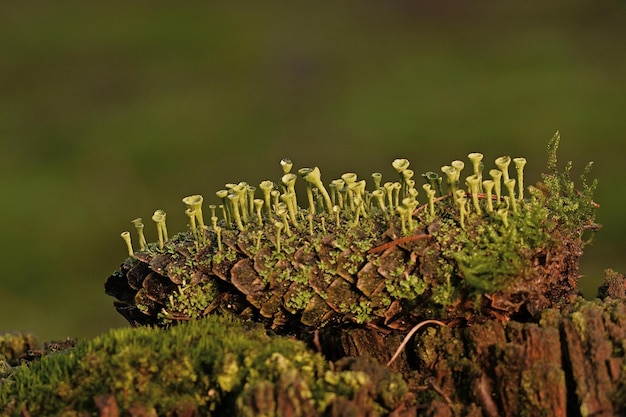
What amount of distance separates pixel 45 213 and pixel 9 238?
422 millimetres

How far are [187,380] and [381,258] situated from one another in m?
0.46

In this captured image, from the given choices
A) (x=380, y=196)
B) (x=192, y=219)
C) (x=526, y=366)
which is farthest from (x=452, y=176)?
(x=192, y=219)

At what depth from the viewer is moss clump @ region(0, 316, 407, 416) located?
56.2 inches

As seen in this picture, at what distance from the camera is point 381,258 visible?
173 centimetres

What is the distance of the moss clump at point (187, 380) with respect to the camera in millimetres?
1428

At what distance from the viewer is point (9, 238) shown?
20.4ft

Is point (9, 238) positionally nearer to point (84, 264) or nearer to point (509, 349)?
point (84, 264)

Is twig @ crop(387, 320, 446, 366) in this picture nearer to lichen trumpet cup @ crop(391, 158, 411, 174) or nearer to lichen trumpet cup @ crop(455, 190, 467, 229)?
lichen trumpet cup @ crop(455, 190, 467, 229)

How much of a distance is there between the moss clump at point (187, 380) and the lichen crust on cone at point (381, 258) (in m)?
0.19

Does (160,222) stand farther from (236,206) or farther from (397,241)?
(397,241)

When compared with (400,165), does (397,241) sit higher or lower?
lower

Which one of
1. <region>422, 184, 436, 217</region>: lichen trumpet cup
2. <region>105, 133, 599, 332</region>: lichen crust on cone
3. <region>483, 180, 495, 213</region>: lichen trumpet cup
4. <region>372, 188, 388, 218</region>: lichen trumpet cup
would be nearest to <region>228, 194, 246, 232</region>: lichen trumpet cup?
<region>105, 133, 599, 332</region>: lichen crust on cone

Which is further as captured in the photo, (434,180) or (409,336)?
(434,180)

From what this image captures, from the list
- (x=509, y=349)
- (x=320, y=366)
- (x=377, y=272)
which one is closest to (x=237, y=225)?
(x=377, y=272)
